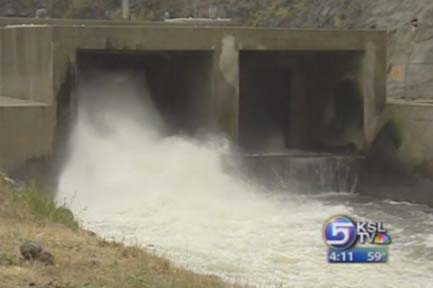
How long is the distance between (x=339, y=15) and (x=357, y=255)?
69.2 ft

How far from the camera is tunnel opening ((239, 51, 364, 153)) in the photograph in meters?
19.0

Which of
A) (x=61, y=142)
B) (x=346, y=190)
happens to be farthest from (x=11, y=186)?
(x=346, y=190)

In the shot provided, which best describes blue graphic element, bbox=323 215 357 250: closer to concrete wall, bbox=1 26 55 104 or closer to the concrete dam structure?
the concrete dam structure

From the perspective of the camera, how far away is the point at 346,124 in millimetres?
19109

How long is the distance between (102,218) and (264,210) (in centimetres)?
280

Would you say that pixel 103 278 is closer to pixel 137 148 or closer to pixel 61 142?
pixel 61 142

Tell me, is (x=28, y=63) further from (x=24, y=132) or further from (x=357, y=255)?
(x=357, y=255)

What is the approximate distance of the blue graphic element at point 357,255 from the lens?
28.6 feet

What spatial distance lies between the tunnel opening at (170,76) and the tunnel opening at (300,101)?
5.06ft

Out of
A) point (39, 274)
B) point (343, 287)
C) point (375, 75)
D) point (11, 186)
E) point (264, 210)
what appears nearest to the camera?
point (39, 274)

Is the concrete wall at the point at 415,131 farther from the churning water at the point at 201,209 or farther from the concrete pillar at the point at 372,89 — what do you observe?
the churning water at the point at 201,209

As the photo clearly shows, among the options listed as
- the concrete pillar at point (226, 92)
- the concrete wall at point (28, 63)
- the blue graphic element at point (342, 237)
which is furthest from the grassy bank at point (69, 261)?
the concrete pillar at point (226, 92)

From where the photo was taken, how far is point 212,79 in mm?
17188

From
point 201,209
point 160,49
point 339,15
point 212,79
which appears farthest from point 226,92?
point 339,15
